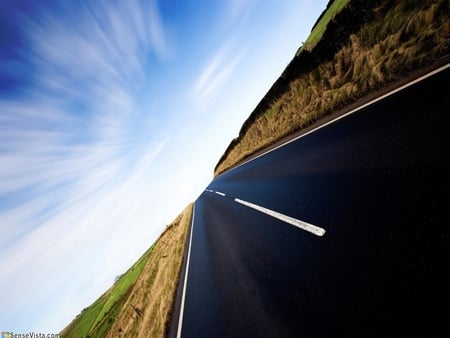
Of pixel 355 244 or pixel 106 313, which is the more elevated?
pixel 355 244

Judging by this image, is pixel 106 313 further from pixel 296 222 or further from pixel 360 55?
pixel 360 55

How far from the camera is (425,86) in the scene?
16.1 feet

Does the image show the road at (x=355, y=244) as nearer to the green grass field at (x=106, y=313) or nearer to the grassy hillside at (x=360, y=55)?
the grassy hillside at (x=360, y=55)

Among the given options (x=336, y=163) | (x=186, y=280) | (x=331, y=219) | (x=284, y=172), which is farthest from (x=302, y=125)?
(x=186, y=280)

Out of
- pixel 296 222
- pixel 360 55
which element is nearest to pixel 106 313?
pixel 296 222

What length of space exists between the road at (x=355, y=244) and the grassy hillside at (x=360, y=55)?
4.36ft

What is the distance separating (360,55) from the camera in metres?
8.34

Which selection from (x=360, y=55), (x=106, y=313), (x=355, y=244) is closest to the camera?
(x=355, y=244)

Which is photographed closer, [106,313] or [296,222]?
[296,222]

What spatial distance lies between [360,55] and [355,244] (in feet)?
25.0

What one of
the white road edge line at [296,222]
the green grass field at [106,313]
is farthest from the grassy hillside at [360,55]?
the green grass field at [106,313]

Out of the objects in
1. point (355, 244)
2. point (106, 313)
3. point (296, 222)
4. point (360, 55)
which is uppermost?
point (360, 55)

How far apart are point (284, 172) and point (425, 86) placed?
437 centimetres

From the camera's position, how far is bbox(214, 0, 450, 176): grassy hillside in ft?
19.4
